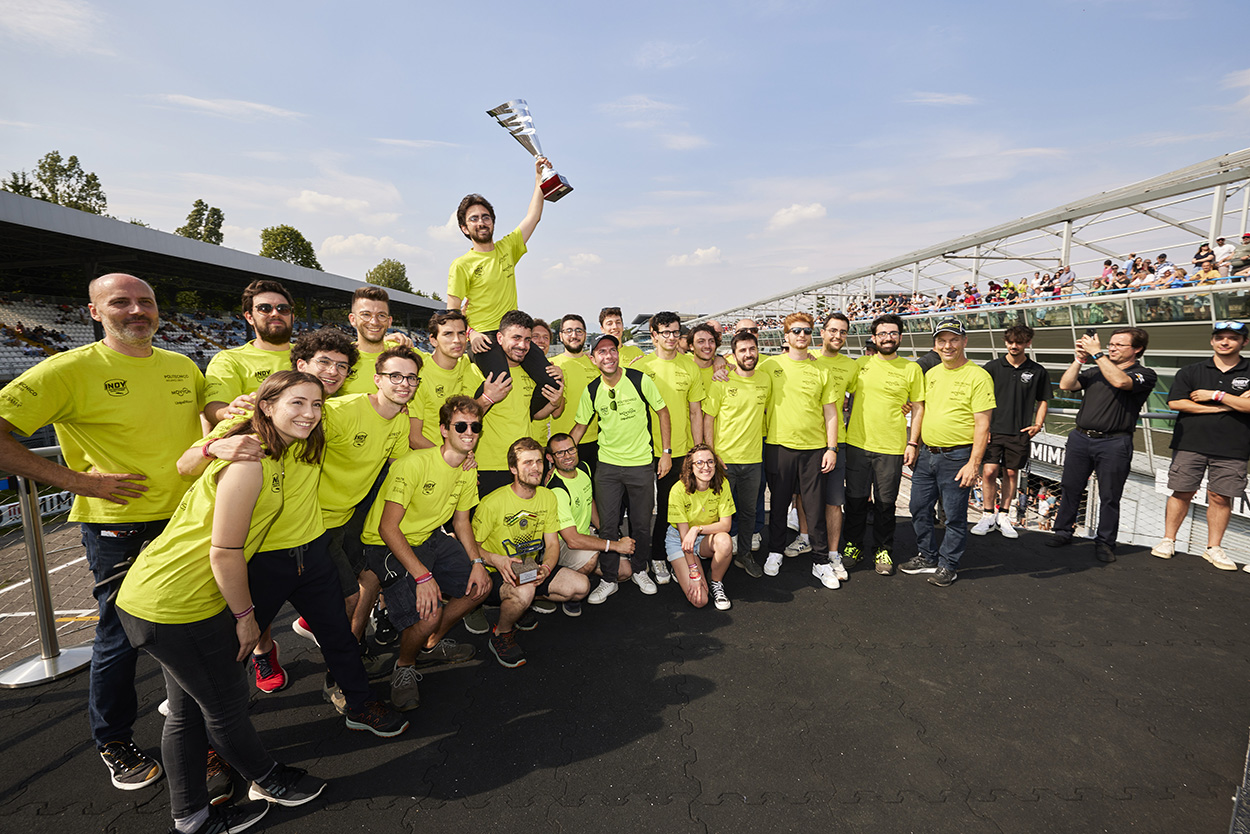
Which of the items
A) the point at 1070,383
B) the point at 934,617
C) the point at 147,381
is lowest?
the point at 934,617

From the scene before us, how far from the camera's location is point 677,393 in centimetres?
468

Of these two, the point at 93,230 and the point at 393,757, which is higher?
the point at 93,230

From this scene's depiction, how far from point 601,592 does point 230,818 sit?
2594 mm

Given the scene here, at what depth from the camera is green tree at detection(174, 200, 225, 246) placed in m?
46.0

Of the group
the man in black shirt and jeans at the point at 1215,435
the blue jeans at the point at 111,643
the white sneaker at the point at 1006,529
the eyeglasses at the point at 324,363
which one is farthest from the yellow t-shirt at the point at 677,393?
the man in black shirt and jeans at the point at 1215,435

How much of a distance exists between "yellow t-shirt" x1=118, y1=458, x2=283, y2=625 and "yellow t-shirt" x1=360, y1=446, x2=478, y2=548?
3.26 ft

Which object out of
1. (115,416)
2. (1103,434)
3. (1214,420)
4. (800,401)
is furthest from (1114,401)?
(115,416)

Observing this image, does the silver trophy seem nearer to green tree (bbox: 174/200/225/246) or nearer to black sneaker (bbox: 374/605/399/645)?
black sneaker (bbox: 374/605/399/645)

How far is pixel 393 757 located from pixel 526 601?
3.65ft

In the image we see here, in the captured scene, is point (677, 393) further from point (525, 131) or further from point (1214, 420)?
point (1214, 420)

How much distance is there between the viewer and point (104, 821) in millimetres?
2213

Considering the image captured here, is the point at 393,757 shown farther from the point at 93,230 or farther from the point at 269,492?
the point at 93,230

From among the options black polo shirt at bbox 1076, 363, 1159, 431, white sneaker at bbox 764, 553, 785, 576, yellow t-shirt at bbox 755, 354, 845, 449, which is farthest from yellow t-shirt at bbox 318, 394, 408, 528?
black polo shirt at bbox 1076, 363, 1159, 431

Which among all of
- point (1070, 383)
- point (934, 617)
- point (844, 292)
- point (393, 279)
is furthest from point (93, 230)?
point (393, 279)
